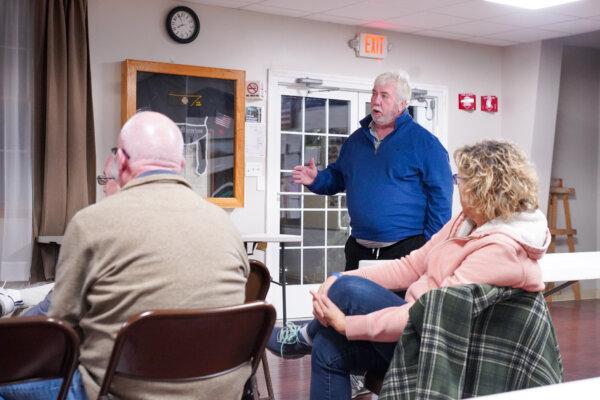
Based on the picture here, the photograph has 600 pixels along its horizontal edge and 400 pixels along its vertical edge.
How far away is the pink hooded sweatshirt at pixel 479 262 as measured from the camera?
2.06m

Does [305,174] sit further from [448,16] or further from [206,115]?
[448,16]

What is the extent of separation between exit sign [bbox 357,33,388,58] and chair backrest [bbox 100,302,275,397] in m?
5.16

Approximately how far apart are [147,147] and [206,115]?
4.04 meters

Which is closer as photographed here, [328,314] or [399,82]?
[328,314]

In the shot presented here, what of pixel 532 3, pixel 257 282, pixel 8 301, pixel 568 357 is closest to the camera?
pixel 8 301

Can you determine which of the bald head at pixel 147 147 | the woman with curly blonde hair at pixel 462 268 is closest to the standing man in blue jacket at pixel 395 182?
the woman with curly blonde hair at pixel 462 268

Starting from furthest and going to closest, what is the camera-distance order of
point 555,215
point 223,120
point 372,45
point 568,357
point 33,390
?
point 555,215
point 372,45
point 223,120
point 568,357
point 33,390

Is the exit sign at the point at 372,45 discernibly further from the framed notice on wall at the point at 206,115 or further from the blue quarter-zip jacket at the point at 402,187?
the blue quarter-zip jacket at the point at 402,187

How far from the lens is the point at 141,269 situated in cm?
177

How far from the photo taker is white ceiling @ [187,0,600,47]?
5.89m

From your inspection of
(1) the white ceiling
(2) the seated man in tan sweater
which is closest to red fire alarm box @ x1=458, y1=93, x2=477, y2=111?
(1) the white ceiling

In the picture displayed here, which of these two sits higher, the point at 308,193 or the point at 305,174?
the point at 305,174

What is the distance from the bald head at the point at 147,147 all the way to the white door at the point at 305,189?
4.34 metres

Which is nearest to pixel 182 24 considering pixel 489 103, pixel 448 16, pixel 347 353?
pixel 448 16
